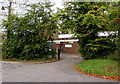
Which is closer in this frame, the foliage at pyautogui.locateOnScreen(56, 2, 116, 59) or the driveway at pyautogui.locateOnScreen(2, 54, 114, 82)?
the driveway at pyautogui.locateOnScreen(2, 54, 114, 82)

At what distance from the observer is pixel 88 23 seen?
8.81 meters

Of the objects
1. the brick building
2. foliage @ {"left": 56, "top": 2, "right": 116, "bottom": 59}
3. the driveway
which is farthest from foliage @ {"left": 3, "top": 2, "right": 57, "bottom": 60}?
the brick building

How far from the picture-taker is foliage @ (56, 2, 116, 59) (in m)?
9.17

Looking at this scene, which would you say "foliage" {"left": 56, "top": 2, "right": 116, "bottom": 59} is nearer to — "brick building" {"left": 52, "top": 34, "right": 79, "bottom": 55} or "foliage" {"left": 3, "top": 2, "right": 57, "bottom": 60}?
"foliage" {"left": 3, "top": 2, "right": 57, "bottom": 60}

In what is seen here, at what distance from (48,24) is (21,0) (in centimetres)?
549

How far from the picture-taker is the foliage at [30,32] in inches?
435

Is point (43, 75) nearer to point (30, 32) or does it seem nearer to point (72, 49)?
point (30, 32)

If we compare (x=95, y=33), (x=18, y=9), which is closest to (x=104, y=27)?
(x=95, y=33)

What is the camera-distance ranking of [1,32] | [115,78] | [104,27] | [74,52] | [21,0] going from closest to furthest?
[115,78] → [104,27] → [1,32] → [21,0] → [74,52]

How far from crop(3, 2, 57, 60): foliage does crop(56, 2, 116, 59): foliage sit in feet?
6.08

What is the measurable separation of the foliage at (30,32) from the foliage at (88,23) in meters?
1.85

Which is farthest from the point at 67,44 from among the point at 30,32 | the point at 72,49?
the point at 30,32

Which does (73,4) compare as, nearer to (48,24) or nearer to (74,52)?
(48,24)

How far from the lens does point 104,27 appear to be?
9516 millimetres
